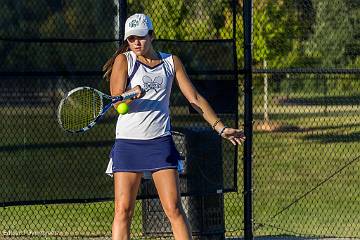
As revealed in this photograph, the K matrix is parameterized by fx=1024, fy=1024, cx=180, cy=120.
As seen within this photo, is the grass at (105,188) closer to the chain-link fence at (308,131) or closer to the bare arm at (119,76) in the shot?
the chain-link fence at (308,131)

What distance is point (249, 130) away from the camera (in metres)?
9.13

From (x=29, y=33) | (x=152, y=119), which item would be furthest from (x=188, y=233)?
(x=29, y=33)

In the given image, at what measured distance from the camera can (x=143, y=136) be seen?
7117mm

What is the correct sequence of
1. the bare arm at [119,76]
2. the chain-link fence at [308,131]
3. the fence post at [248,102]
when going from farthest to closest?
the chain-link fence at [308,131]
the fence post at [248,102]
the bare arm at [119,76]

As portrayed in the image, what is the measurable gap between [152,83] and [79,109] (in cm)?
57

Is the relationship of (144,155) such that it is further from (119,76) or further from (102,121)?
(102,121)

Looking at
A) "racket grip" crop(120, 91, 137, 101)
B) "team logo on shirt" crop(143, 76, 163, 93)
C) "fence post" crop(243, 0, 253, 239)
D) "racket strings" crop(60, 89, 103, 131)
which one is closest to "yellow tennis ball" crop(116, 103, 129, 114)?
"racket grip" crop(120, 91, 137, 101)

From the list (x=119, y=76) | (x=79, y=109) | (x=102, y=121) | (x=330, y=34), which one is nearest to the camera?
(x=119, y=76)

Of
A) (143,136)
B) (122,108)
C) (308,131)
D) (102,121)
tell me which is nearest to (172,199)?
(143,136)

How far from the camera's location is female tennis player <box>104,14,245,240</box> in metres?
7.10

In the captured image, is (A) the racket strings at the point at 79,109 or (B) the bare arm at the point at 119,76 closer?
(B) the bare arm at the point at 119,76

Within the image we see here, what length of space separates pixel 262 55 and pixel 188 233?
1103cm

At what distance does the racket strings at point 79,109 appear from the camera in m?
7.25

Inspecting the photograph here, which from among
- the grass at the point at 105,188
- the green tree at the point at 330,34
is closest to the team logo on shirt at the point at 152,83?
the grass at the point at 105,188
